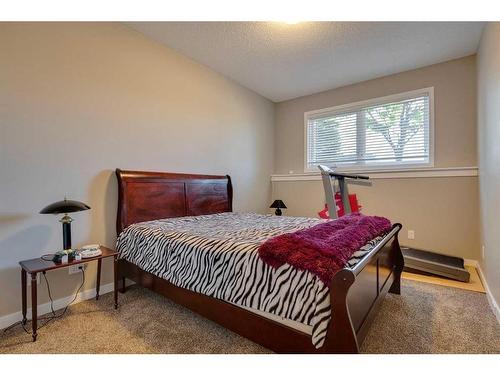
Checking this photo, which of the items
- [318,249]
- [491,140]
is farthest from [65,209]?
[491,140]

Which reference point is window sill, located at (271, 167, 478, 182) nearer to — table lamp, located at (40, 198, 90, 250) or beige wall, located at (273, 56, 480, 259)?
beige wall, located at (273, 56, 480, 259)

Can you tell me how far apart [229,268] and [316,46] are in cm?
267

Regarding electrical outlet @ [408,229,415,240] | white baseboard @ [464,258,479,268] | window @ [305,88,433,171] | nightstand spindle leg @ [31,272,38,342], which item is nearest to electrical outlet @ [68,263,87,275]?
nightstand spindle leg @ [31,272,38,342]

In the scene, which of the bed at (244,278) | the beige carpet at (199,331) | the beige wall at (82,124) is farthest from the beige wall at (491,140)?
the beige wall at (82,124)

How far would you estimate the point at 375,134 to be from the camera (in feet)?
12.5

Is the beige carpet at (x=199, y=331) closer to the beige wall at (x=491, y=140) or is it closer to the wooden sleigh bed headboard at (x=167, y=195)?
the beige wall at (x=491, y=140)

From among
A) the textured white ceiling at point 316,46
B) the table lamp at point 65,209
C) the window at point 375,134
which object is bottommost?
the table lamp at point 65,209

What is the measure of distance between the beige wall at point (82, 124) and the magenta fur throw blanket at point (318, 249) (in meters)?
1.83

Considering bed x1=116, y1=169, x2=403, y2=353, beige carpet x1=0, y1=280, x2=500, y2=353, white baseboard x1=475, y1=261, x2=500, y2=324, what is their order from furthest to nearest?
white baseboard x1=475, y1=261, x2=500, y2=324 < beige carpet x1=0, y1=280, x2=500, y2=353 < bed x1=116, y1=169, x2=403, y2=353

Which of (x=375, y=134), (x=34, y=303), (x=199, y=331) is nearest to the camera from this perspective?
(x=34, y=303)

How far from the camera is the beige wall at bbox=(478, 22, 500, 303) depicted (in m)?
1.95

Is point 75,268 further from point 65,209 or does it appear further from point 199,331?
point 199,331

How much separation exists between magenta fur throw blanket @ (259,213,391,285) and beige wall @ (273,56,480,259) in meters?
2.18

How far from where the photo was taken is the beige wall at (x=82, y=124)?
1.90m
